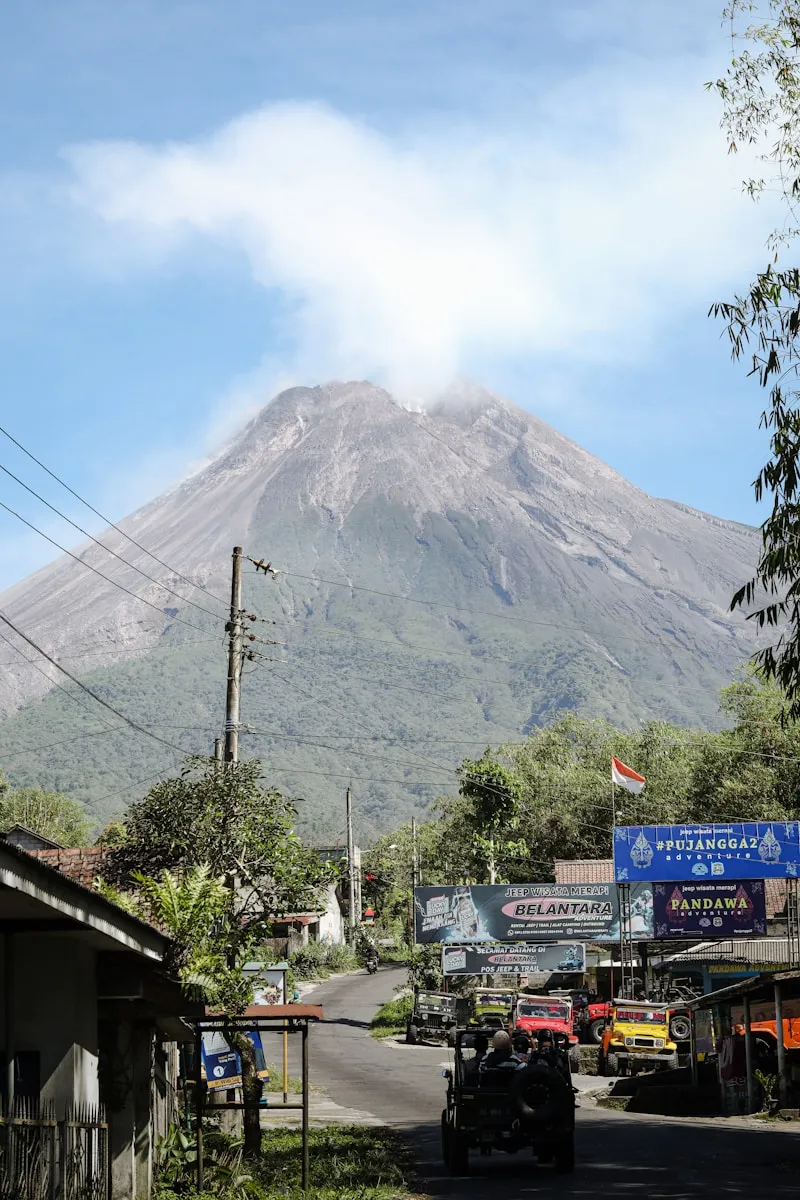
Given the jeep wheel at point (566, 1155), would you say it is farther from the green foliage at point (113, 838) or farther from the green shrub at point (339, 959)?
the green shrub at point (339, 959)

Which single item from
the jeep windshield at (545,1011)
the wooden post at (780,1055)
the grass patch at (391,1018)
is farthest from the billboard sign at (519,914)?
the wooden post at (780,1055)

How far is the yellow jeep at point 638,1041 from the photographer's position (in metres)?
39.7

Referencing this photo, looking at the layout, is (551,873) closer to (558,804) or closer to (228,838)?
(558,804)

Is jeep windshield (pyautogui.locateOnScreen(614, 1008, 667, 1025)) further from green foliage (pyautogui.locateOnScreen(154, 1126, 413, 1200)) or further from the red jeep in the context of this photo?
green foliage (pyautogui.locateOnScreen(154, 1126, 413, 1200))

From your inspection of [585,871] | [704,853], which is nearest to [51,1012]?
[704,853]

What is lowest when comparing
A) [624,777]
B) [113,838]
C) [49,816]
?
[113,838]

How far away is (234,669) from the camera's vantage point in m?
30.8

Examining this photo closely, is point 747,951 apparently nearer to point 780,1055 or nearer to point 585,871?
point 585,871

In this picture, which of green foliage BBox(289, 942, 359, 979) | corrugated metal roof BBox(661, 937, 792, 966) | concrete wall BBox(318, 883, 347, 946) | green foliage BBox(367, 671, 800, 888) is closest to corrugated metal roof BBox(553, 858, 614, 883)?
green foliage BBox(367, 671, 800, 888)

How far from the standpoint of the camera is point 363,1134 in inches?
984

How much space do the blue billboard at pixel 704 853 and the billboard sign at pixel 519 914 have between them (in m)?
2.54

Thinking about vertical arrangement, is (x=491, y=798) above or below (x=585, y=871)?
above

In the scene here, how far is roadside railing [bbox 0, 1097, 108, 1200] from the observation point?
10781 mm

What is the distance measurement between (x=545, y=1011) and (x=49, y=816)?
224ft
